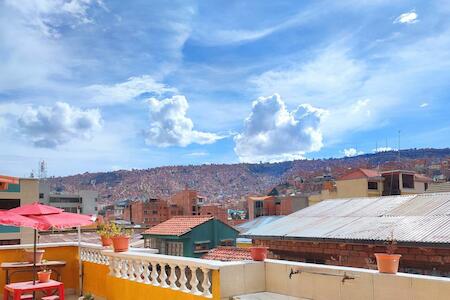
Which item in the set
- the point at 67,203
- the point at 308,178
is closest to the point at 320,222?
the point at 67,203

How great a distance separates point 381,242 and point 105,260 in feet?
22.4

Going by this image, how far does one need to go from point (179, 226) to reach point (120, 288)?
20957 mm

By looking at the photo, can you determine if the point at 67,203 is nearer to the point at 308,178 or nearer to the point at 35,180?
the point at 35,180

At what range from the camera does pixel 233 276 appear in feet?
19.2

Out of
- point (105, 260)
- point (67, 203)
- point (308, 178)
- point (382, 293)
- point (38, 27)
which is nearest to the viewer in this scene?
point (382, 293)

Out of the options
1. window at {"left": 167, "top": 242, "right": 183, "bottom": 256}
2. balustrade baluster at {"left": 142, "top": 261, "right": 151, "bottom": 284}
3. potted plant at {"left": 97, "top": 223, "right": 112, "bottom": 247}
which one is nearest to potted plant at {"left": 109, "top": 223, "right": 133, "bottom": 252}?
potted plant at {"left": 97, "top": 223, "right": 112, "bottom": 247}

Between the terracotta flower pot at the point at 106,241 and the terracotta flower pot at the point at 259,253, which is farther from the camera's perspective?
the terracotta flower pot at the point at 106,241

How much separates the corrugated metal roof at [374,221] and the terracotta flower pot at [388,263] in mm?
6181

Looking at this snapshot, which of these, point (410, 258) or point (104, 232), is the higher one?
point (104, 232)

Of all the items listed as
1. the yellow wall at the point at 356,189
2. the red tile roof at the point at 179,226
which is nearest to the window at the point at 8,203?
the red tile roof at the point at 179,226

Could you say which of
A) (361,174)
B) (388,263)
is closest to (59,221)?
(388,263)

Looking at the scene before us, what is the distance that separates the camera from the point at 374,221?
1337cm

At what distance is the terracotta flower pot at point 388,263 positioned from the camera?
16.2ft

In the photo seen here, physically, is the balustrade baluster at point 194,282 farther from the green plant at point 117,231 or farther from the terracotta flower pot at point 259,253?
the green plant at point 117,231
